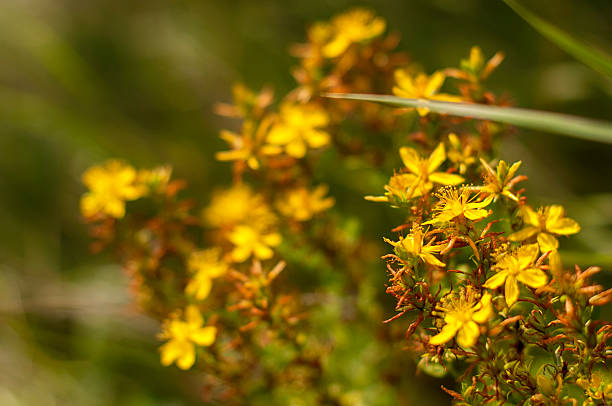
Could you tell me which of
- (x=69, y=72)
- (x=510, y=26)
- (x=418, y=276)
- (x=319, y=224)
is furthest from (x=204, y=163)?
(x=418, y=276)

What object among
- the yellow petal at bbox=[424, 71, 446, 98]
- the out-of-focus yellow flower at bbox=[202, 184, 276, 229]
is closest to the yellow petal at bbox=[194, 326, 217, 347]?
the out-of-focus yellow flower at bbox=[202, 184, 276, 229]

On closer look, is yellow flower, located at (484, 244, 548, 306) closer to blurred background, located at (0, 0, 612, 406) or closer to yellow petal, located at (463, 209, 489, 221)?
yellow petal, located at (463, 209, 489, 221)

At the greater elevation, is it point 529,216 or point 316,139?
point 316,139

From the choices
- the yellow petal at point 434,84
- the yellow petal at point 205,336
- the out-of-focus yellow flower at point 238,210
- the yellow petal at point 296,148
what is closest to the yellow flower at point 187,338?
the yellow petal at point 205,336

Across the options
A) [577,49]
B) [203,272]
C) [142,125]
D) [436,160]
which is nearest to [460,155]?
[436,160]

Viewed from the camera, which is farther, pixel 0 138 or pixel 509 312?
pixel 0 138

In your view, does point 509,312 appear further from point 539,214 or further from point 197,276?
point 197,276

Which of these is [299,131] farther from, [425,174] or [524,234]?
[524,234]
